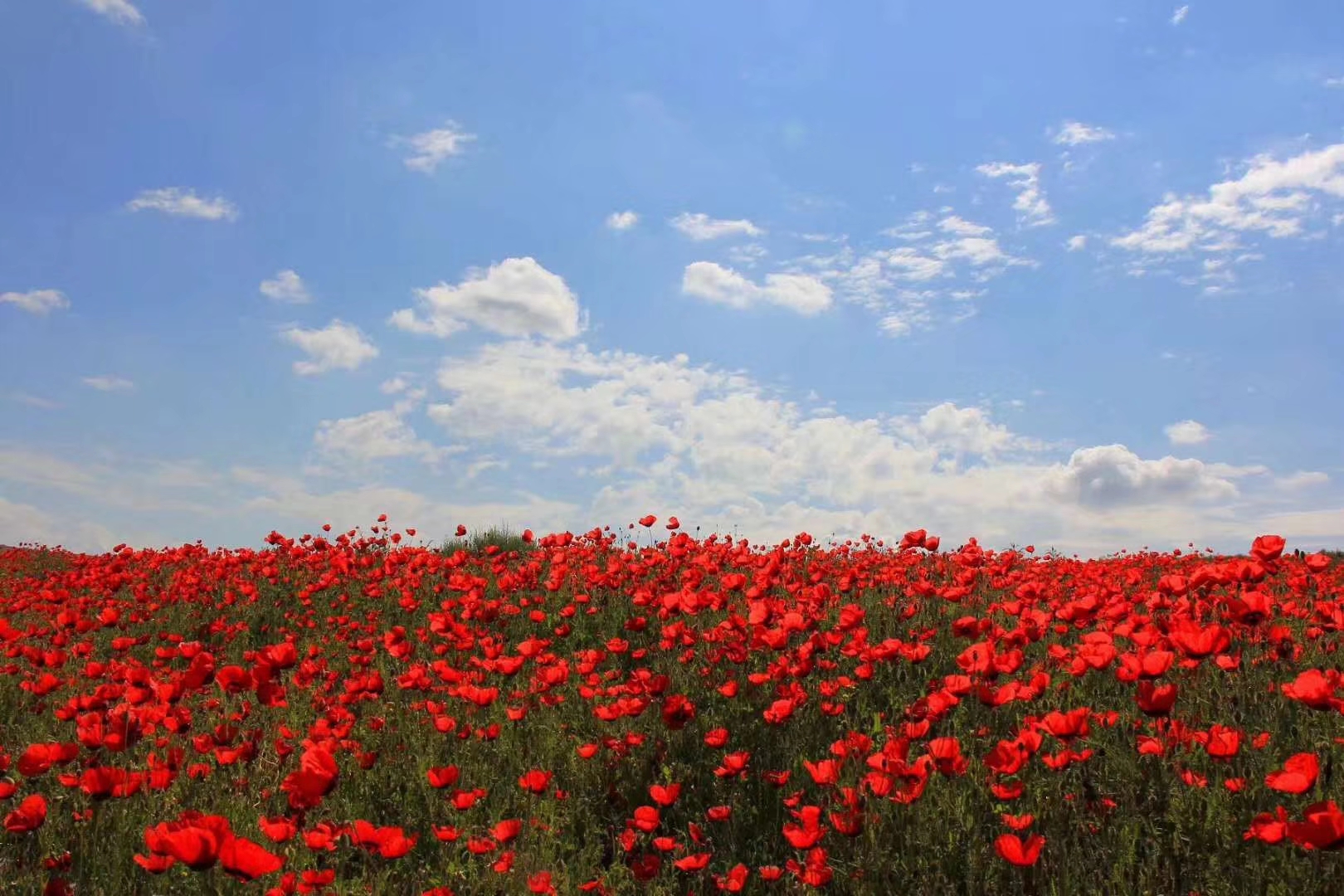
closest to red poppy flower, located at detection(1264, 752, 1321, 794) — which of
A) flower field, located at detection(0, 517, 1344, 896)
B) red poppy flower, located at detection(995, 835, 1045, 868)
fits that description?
A: flower field, located at detection(0, 517, 1344, 896)

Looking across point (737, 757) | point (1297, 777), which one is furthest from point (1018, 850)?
point (737, 757)

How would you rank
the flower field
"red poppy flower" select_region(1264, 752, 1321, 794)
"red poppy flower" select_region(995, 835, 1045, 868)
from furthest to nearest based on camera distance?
the flower field < "red poppy flower" select_region(995, 835, 1045, 868) < "red poppy flower" select_region(1264, 752, 1321, 794)

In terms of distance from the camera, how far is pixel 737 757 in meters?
4.70

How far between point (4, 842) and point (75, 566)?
1094 cm

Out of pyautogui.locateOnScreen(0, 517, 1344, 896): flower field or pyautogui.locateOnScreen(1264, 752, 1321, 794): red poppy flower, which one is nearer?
pyautogui.locateOnScreen(1264, 752, 1321, 794): red poppy flower

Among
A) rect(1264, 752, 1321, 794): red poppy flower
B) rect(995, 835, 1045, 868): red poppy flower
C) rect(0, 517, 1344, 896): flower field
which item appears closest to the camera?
rect(1264, 752, 1321, 794): red poppy flower

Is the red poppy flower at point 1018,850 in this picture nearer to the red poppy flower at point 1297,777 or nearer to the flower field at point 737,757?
the flower field at point 737,757

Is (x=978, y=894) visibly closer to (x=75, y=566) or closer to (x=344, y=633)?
(x=344, y=633)

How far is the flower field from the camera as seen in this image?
157 inches

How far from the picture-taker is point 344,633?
9.15m

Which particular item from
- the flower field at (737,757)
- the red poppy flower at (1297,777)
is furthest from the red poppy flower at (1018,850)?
the red poppy flower at (1297,777)

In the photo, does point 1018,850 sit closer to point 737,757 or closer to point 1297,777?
point 1297,777

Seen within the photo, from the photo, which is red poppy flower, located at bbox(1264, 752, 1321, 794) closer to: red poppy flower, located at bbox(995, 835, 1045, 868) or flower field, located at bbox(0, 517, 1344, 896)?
flower field, located at bbox(0, 517, 1344, 896)

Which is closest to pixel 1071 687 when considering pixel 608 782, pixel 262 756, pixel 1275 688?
pixel 1275 688
